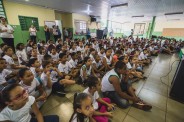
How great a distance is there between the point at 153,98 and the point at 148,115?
605 mm

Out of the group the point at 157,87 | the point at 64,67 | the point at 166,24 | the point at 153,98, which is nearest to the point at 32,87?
the point at 64,67

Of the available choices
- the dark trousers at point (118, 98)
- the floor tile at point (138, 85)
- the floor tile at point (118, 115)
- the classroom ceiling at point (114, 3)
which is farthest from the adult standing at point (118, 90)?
the classroom ceiling at point (114, 3)

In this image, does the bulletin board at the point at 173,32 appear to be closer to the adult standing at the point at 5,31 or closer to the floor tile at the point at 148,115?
the floor tile at the point at 148,115

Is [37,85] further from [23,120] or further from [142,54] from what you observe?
[142,54]

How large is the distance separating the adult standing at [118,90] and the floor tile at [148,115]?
0.28 feet

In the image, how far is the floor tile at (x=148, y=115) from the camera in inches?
66.6

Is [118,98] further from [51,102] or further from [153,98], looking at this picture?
[51,102]

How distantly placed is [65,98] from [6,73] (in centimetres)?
143

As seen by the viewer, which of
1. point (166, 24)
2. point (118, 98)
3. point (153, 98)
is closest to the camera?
Answer: point (118, 98)

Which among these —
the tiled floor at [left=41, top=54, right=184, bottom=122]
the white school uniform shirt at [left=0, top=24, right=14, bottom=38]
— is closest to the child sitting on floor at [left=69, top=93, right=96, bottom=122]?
the tiled floor at [left=41, top=54, right=184, bottom=122]

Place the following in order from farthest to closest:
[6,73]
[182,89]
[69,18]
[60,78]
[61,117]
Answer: [69,18], [60,78], [6,73], [182,89], [61,117]

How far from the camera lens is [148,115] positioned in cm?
177

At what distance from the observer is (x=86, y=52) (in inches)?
171

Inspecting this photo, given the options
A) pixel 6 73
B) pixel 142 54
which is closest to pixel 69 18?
pixel 142 54
